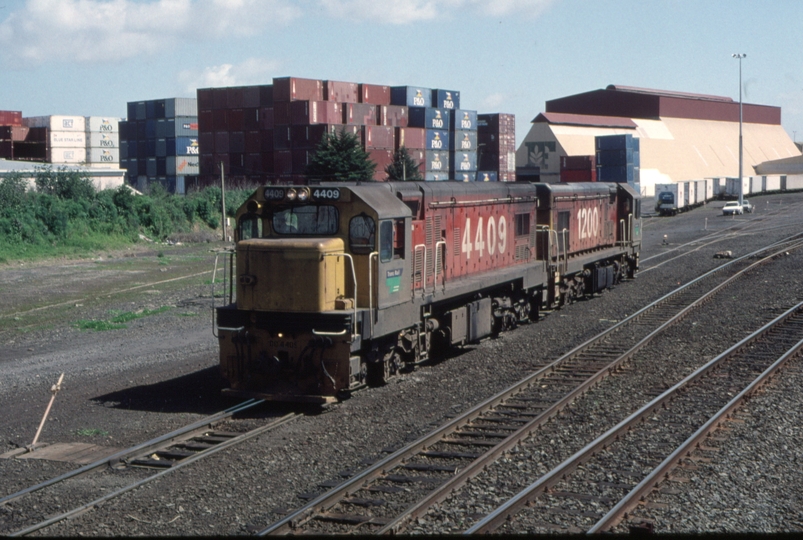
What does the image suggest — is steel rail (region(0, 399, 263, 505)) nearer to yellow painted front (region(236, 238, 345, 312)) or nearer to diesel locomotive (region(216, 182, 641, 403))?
diesel locomotive (region(216, 182, 641, 403))

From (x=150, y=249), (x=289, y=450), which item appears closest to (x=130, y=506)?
(x=289, y=450)

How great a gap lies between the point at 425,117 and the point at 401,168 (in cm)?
1229

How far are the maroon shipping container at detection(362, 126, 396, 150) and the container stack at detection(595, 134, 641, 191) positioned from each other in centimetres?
1794

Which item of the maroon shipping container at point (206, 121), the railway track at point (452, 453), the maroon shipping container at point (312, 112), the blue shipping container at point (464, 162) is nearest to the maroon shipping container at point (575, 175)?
the blue shipping container at point (464, 162)

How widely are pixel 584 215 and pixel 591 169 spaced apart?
43138 millimetres

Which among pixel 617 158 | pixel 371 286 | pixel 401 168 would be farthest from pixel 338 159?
pixel 371 286

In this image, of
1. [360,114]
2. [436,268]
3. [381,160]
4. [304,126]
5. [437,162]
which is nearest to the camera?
[436,268]

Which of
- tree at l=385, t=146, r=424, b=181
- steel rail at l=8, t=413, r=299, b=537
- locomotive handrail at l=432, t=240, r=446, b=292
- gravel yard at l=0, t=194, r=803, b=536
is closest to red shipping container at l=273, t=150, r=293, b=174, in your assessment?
tree at l=385, t=146, r=424, b=181

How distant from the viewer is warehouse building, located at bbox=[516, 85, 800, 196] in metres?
91.6

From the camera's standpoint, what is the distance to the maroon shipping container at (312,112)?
59.7 m

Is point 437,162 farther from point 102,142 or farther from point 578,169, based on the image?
point 102,142

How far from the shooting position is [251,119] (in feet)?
208

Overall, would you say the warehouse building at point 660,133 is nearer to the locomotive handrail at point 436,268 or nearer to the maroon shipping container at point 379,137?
the maroon shipping container at point 379,137

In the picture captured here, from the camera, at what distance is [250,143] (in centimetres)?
6350
